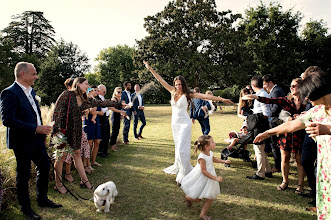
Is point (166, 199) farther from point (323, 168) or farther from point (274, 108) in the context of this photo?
point (274, 108)

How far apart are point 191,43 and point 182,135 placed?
21872mm

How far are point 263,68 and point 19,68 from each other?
26663 millimetres

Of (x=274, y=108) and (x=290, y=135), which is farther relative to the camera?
(x=274, y=108)

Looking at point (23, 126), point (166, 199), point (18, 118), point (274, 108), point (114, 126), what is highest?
point (274, 108)

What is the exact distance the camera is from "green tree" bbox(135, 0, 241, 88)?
76.5 ft

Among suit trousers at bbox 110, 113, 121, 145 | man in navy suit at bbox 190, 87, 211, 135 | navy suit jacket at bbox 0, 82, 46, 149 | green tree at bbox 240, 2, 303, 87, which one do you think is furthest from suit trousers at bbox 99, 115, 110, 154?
green tree at bbox 240, 2, 303, 87

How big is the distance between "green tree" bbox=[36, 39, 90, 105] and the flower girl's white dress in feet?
79.4

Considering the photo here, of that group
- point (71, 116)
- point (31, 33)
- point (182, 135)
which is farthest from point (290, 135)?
point (31, 33)

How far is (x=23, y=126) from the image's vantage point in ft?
10.6

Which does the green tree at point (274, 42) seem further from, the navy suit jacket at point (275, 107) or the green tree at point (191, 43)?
the navy suit jacket at point (275, 107)

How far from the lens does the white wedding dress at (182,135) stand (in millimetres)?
4852

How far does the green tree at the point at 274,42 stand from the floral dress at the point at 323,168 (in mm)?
24810

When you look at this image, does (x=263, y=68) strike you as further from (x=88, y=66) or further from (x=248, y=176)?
(x=248, y=176)

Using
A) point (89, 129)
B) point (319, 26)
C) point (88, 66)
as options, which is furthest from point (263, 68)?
point (89, 129)
